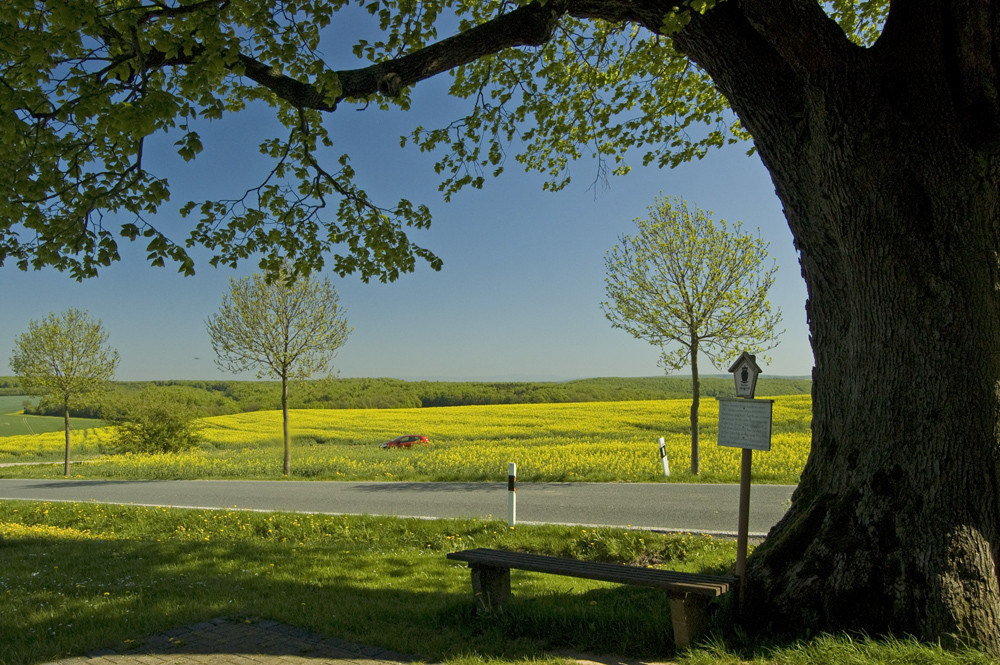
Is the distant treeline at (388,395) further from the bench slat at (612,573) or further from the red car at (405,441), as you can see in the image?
the bench slat at (612,573)

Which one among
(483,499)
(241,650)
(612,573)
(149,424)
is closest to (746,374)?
(612,573)

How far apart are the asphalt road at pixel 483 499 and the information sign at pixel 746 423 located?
16.0 ft

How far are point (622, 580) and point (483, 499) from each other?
29.1 feet

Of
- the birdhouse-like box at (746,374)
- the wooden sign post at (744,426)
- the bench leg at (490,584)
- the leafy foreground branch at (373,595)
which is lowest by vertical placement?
the leafy foreground branch at (373,595)

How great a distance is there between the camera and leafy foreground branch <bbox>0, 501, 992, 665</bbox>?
4.36 m

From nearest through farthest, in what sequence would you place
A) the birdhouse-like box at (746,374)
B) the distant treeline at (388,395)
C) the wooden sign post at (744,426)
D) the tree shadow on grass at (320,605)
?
the tree shadow on grass at (320,605)
the wooden sign post at (744,426)
the birdhouse-like box at (746,374)
the distant treeline at (388,395)

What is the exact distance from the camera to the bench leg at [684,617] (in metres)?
4.28

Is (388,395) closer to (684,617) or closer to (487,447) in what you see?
(487,447)

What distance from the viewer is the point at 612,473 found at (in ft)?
50.3

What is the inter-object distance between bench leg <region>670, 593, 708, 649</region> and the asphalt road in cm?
513

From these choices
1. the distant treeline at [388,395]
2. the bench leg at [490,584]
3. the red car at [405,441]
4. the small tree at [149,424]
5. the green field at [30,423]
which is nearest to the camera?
the bench leg at [490,584]

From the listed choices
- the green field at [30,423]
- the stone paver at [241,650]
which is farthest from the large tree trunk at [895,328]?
the green field at [30,423]

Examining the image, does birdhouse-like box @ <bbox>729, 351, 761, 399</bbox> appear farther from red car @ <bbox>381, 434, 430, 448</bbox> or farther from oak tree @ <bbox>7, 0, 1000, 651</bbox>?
red car @ <bbox>381, 434, 430, 448</bbox>

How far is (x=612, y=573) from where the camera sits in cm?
463
